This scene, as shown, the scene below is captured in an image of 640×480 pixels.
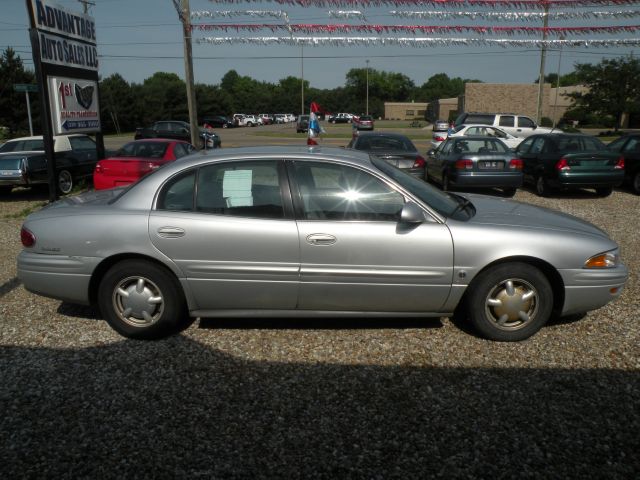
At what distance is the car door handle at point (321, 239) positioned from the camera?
4055mm

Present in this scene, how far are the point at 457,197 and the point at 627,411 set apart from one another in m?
2.29

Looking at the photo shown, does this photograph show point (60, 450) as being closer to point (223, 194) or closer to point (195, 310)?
point (195, 310)

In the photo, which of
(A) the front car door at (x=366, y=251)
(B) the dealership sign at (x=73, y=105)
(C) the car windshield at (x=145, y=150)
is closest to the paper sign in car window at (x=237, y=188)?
(A) the front car door at (x=366, y=251)

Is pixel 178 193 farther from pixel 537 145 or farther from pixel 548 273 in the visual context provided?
pixel 537 145

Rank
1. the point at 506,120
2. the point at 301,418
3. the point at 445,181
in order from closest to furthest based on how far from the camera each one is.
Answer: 1. the point at 301,418
2. the point at 445,181
3. the point at 506,120

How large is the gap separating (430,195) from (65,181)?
10251 mm

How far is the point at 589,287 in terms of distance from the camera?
4.20 metres

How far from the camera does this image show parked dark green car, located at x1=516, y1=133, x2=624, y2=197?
37.2 ft

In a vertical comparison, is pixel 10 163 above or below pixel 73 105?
below

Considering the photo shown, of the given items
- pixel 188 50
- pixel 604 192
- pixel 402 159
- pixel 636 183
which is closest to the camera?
pixel 402 159

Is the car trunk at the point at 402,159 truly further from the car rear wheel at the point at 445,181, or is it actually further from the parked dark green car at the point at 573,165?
the parked dark green car at the point at 573,165

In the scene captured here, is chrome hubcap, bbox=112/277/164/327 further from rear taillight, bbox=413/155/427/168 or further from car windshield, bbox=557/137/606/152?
car windshield, bbox=557/137/606/152

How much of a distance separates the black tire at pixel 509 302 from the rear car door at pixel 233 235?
1.41 meters

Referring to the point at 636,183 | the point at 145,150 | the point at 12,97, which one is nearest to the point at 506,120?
the point at 636,183
